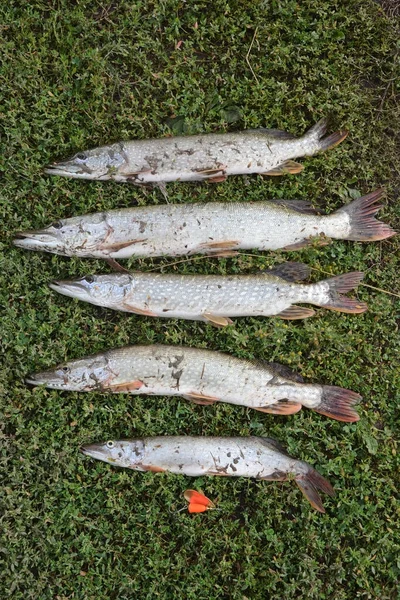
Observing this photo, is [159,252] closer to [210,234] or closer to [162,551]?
[210,234]

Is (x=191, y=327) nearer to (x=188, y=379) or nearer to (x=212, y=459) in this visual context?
(x=188, y=379)

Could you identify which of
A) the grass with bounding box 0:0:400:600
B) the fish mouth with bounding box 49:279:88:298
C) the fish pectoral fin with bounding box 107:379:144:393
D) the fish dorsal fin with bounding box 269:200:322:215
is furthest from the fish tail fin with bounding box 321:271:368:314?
the fish mouth with bounding box 49:279:88:298

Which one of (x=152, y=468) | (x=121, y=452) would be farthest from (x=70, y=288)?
(x=152, y=468)

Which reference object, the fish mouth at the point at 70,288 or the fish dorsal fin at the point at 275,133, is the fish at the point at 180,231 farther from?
the fish dorsal fin at the point at 275,133

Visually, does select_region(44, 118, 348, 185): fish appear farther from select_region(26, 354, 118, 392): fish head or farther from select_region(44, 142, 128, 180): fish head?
select_region(26, 354, 118, 392): fish head

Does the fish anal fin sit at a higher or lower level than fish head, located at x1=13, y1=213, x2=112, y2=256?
lower

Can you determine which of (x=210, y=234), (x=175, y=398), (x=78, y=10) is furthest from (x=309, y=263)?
(x=78, y=10)

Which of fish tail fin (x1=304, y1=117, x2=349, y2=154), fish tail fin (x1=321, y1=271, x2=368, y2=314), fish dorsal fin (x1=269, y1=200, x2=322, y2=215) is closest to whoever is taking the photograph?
fish tail fin (x1=321, y1=271, x2=368, y2=314)
